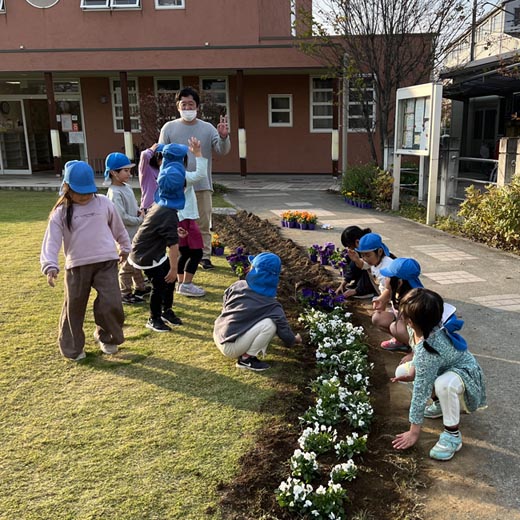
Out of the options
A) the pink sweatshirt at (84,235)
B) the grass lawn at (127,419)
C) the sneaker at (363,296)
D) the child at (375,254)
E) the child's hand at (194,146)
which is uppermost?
the child's hand at (194,146)

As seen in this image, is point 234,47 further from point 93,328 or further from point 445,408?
point 445,408

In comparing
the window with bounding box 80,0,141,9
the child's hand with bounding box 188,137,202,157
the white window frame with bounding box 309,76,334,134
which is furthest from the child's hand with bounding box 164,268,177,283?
the white window frame with bounding box 309,76,334,134

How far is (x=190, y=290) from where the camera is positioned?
18.1 ft

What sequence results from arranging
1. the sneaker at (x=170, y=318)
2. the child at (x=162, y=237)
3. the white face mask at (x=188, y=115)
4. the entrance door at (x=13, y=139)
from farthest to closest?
the entrance door at (x=13, y=139)
the white face mask at (x=188, y=115)
the sneaker at (x=170, y=318)
the child at (x=162, y=237)

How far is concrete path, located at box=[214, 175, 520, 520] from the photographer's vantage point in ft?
8.24

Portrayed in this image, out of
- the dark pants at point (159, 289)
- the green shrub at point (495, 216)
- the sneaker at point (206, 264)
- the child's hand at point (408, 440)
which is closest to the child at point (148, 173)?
the dark pants at point (159, 289)

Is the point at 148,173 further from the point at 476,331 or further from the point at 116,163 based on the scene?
the point at 476,331

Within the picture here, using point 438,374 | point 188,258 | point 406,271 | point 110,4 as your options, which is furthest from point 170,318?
point 110,4

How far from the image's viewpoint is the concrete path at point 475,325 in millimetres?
2514

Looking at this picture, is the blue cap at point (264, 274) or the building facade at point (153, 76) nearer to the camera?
the blue cap at point (264, 274)

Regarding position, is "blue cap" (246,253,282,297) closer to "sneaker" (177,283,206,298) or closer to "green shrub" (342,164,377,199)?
"sneaker" (177,283,206,298)

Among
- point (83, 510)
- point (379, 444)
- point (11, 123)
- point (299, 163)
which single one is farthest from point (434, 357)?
point (11, 123)

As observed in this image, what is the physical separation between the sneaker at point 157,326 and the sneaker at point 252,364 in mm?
968

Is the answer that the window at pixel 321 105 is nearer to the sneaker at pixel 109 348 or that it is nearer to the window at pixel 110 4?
the window at pixel 110 4
